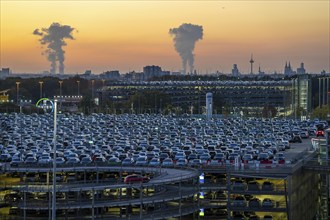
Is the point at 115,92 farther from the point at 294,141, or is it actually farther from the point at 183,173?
the point at 183,173

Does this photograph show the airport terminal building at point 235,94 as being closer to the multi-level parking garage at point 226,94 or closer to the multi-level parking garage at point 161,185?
the multi-level parking garage at point 226,94

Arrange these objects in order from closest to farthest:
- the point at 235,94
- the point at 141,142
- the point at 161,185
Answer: the point at 161,185
the point at 141,142
the point at 235,94

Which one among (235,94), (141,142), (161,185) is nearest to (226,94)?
(235,94)

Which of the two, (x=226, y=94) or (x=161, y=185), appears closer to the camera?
(x=161, y=185)

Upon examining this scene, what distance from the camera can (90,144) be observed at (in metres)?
44.2

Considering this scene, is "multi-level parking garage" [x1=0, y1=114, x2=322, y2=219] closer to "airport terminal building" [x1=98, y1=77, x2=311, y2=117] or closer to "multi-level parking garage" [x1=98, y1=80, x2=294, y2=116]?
"airport terminal building" [x1=98, y1=77, x2=311, y2=117]

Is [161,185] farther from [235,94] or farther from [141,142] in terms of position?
[235,94]

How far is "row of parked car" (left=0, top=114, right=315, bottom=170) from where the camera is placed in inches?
1394

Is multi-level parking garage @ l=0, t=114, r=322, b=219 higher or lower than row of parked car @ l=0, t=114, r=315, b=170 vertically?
lower

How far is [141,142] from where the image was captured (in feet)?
149

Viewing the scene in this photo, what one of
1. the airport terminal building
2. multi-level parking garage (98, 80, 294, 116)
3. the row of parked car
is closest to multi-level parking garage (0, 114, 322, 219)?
the row of parked car

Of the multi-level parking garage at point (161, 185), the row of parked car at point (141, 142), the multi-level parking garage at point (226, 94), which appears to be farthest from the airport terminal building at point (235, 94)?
the multi-level parking garage at point (161, 185)

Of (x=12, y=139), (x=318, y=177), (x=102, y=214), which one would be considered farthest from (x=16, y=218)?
(x=12, y=139)

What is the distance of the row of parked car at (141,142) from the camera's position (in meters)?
35.4
